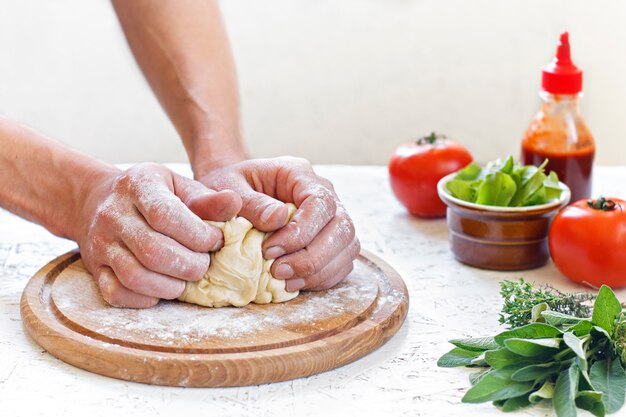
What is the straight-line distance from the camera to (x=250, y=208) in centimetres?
143

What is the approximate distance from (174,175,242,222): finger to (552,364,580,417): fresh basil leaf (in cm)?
55

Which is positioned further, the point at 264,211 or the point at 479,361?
the point at 264,211

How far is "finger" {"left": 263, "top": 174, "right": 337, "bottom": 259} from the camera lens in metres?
1.41

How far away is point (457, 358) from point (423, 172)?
2.36ft

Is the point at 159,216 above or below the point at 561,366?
above

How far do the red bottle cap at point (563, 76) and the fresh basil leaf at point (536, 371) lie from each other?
0.77 meters

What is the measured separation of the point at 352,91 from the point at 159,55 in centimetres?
194


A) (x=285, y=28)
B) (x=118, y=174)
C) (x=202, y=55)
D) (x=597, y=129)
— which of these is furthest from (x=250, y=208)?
(x=597, y=129)

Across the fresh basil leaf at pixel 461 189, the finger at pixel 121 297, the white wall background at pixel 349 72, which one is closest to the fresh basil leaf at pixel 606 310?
the fresh basil leaf at pixel 461 189

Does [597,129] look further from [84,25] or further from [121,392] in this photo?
[121,392]

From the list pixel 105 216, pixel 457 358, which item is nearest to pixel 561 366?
pixel 457 358

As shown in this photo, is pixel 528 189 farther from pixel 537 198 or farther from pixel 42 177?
pixel 42 177

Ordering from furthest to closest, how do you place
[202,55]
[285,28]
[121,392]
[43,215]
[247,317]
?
1. [285,28]
2. [202,55]
3. [43,215]
4. [247,317]
5. [121,392]

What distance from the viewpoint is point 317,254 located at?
A: 142 centimetres
